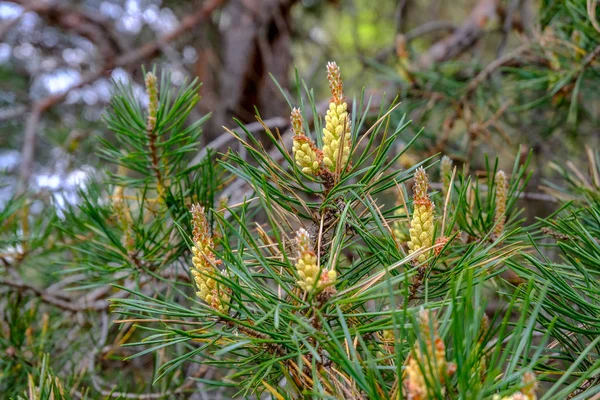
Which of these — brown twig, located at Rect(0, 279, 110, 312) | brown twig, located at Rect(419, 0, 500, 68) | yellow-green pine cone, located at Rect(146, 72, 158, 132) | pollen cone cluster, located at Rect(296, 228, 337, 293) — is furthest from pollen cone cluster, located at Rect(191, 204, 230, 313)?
brown twig, located at Rect(419, 0, 500, 68)

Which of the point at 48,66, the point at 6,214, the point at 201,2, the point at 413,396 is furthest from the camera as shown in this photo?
the point at 48,66

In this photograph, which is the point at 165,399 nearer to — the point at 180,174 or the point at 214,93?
the point at 180,174

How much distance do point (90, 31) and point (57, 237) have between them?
103 centimetres

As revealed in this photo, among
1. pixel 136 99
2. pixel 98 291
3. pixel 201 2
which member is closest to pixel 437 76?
pixel 136 99

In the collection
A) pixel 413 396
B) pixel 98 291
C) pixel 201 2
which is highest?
pixel 201 2

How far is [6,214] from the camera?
26.8 inches

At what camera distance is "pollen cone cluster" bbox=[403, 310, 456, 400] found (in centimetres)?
25

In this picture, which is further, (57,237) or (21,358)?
(57,237)

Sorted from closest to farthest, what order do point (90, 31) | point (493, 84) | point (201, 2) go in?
point (493, 84) → point (90, 31) → point (201, 2)

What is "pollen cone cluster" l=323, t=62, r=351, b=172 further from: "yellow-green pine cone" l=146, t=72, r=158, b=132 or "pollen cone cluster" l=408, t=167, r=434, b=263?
"yellow-green pine cone" l=146, t=72, r=158, b=132

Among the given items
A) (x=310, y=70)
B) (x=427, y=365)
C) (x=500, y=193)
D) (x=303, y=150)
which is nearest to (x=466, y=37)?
(x=310, y=70)

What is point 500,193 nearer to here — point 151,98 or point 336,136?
point 336,136

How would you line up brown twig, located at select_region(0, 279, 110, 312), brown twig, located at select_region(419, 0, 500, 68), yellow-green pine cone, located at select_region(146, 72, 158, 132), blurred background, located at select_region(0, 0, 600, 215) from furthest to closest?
brown twig, located at select_region(419, 0, 500, 68) < blurred background, located at select_region(0, 0, 600, 215) < brown twig, located at select_region(0, 279, 110, 312) < yellow-green pine cone, located at select_region(146, 72, 158, 132)

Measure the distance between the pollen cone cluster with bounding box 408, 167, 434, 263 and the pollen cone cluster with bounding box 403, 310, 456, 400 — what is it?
0.31ft
